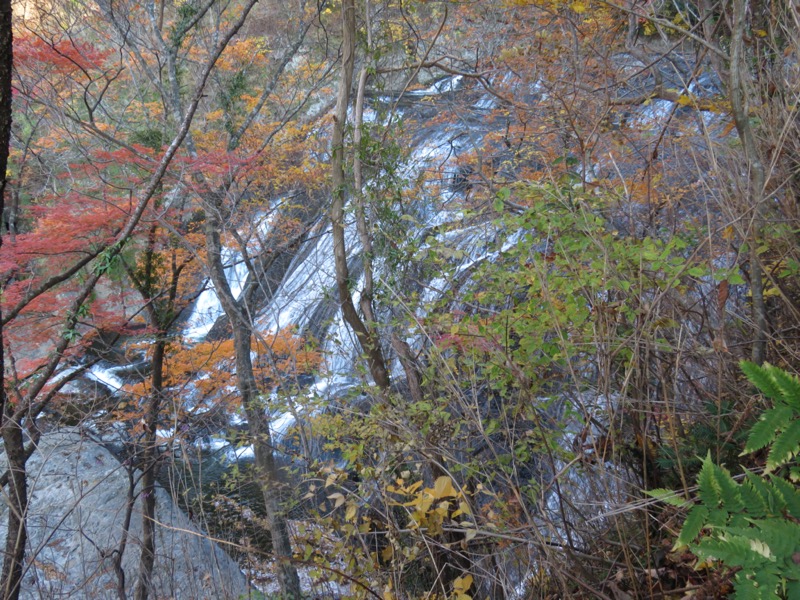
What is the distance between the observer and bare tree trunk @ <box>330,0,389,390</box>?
4.55 metres

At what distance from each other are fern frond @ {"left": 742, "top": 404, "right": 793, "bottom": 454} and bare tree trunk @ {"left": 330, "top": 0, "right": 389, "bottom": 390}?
3.20 m

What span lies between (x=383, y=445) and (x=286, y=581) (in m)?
2.89

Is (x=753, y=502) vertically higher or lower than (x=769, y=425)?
lower

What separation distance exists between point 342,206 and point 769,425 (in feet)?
11.9

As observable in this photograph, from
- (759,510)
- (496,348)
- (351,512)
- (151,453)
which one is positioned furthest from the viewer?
(151,453)

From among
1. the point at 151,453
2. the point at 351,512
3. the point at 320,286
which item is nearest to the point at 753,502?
the point at 351,512

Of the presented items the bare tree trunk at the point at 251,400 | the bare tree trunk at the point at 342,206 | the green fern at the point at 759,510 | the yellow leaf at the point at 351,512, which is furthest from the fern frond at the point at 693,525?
the bare tree trunk at the point at 251,400

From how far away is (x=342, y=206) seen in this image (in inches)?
183

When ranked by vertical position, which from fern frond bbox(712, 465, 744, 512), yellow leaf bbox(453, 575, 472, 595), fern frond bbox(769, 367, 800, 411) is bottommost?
yellow leaf bbox(453, 575, 472, 595)

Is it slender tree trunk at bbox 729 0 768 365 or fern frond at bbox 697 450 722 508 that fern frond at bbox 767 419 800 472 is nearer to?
fern frond at bbox 697 450 722 508

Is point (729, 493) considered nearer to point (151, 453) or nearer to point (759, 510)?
point (759, 510)

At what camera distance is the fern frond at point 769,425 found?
1441 millimetres

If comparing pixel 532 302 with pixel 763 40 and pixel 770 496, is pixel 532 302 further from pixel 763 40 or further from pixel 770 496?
pixel 763 40

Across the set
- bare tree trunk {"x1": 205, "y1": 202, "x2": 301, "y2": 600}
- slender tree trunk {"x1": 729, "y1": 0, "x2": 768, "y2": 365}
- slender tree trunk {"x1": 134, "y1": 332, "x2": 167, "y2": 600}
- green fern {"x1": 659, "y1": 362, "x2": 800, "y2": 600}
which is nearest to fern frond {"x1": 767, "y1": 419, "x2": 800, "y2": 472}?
green fern {"x1": 659, "y1": 362, "x2": 800, "y2": 600}
